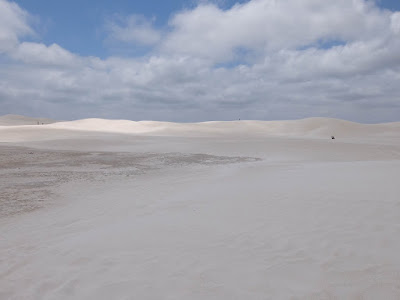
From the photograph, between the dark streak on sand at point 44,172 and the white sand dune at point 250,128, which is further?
the white sand dune at point 250,128

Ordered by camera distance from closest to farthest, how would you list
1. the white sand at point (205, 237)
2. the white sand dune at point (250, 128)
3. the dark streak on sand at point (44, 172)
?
1. the white sand at point (205, 237)
2. the dark streak on sand at point (44, 172)
3. the white sand dune at point (250, 128)

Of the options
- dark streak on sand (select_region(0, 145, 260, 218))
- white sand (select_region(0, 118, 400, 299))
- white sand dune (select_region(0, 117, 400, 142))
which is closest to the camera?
white sand (select_region(0, 118, 400, 299))

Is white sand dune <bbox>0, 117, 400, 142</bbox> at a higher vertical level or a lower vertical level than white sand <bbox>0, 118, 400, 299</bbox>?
higher

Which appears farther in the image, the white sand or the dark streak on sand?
the dark streak on sand

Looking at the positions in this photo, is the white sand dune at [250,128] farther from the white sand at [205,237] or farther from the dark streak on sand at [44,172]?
the white sand at [205,237]

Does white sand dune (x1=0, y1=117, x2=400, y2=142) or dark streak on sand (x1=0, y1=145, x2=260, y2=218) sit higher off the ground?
white sand dune (x1=0, y1=117, x2=400, y2=142)

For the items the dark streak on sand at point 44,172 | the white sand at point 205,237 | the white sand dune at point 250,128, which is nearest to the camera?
the white sand at point 205,237

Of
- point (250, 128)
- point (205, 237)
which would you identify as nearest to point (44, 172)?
point (205, 237)

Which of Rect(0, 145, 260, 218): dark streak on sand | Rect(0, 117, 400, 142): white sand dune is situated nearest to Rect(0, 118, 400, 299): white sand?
Rect(0, 145, 260, 218): dark streak on sand

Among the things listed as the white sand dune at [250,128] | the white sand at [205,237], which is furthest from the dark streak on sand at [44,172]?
the white sand dune at [250,128]

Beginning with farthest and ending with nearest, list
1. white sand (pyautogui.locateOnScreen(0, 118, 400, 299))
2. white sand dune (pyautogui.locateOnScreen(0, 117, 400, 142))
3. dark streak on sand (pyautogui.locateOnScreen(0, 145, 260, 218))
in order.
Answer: white sand dune (pyautogui.locateOnScreen(0, 117, 400, 142)) → dark streak on sand (pyautogui.locateOnScreen(0, 145, 260, 218)) → white sand (pyautogui.locateOnScreen(0, 118, 400, 299))

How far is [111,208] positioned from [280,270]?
3.80 metres

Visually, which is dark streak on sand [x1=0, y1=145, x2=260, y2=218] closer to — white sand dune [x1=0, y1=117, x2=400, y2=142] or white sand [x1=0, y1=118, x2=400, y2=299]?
white sand [x1=0, y1=118, x2=400, y2=299]

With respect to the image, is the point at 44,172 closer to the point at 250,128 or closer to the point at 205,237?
the point at 205,237
